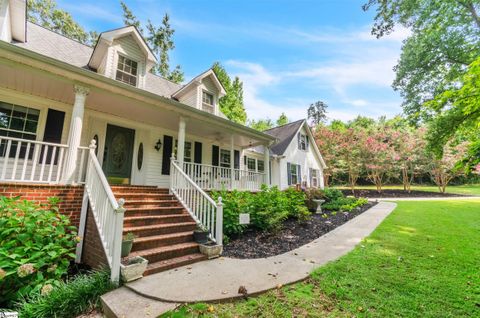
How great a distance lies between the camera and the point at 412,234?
6.12 m

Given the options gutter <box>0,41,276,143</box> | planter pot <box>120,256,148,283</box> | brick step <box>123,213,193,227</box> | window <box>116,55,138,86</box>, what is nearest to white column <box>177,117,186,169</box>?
gutter <box>0,41,276,143</box>

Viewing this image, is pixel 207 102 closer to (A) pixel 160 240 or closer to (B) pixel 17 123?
(B) pixel 17 123

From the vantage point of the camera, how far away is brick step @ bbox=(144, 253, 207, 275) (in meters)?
3.65

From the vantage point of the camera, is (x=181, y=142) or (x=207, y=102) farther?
(x=207, y=102)

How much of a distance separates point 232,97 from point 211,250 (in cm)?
2302

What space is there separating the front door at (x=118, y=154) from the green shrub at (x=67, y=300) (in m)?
4.80

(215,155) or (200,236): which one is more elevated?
(215,155)

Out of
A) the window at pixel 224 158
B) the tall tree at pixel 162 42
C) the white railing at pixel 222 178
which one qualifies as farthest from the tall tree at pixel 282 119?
the white railing at pixel 222 178

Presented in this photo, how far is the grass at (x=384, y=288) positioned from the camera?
2625 millimetres

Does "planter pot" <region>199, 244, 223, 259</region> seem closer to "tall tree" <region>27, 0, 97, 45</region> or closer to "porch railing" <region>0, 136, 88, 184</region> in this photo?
"porch railing" <region>0, 136, 88, 184</region>

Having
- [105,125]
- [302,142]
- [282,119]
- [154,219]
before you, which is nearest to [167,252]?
[154,219]

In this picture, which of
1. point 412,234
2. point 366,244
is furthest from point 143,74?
point 412,234

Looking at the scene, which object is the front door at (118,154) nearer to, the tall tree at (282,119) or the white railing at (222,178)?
the white railing at (222,178)

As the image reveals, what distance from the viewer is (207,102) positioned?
1024 centimetres
